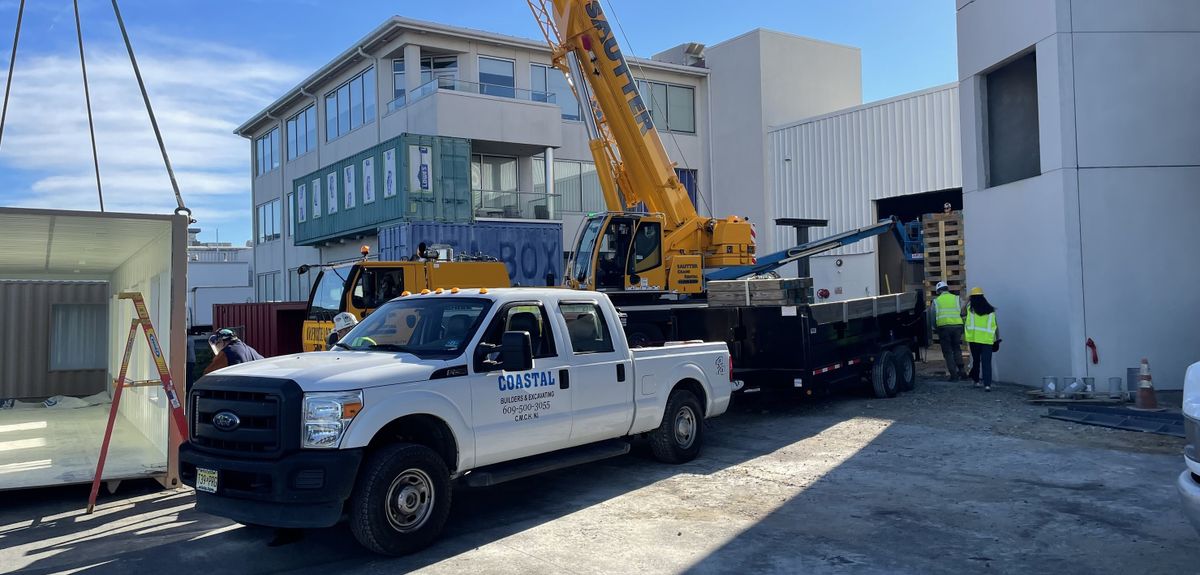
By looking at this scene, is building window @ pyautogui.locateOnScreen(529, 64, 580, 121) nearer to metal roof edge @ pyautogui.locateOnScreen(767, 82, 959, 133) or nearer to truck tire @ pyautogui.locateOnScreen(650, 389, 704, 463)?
metal roof edge @ pyautogui.locateOnScreen(767, 82, 959, 133)

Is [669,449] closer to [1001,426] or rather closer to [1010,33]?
[1001,426]

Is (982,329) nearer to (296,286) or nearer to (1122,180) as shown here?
(1122,180)

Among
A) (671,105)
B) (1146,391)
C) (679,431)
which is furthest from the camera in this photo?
(671,105)

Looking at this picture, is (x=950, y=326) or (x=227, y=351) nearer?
(x=227, y=351)

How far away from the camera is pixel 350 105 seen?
30844mm

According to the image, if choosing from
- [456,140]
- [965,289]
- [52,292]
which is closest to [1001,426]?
[965,289]

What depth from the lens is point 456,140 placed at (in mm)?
25641

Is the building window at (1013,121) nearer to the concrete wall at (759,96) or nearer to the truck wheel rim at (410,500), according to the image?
the truck wheel rim at (410,500)

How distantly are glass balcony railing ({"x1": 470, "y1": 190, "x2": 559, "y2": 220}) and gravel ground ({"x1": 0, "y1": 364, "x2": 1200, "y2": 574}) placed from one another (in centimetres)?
1875

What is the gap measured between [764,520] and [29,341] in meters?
12.3

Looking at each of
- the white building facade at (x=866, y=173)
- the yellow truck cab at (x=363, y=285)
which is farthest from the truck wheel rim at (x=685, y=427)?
the white building facade at (x=866, y=173)

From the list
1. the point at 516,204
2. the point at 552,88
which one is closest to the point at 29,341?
the point at 516,204

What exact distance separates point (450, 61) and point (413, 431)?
23.4 metres

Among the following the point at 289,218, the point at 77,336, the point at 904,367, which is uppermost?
the point at 289,218
